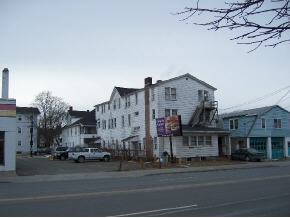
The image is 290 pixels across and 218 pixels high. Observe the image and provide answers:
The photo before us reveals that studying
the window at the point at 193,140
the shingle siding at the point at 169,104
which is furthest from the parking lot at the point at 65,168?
the window at the point at 193,140

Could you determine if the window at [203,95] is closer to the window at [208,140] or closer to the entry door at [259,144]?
the window at [208,140]

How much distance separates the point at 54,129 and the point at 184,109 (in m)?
49.4

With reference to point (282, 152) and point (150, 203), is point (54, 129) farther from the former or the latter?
point (150, 203)

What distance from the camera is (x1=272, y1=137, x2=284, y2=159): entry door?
192 feet

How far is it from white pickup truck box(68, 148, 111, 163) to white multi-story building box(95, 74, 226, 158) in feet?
13.9

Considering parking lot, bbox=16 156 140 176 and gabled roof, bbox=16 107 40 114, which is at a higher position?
gabled roof, bbox=16 107 40 114

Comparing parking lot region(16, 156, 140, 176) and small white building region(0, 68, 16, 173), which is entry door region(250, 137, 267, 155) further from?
small white building region(0, 68, 16, 173)

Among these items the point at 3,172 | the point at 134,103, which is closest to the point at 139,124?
the point at 134,103

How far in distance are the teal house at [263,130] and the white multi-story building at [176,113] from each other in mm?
3609

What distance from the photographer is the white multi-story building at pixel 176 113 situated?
51.4 m

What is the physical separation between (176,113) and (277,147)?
616 inches

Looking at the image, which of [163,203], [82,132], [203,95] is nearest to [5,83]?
[203,95]

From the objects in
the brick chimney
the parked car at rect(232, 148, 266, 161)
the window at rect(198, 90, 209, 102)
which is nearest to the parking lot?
the brick chimney

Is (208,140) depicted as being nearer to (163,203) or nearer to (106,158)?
(106,158)
